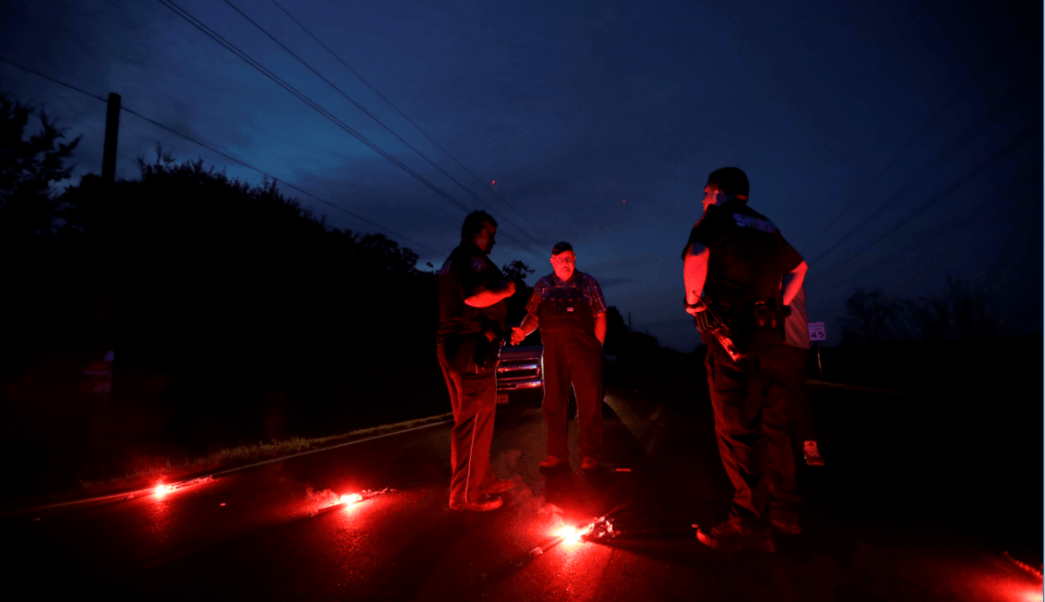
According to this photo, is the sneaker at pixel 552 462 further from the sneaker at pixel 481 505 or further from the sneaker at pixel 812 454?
the sneaker at pixel 812 454

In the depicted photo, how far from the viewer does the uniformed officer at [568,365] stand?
4.29m

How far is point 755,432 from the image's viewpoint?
2.56 meters

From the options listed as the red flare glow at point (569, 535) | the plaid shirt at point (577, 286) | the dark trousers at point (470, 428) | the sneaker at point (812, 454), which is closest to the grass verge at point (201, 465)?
the dark trousers at point (470, 428)

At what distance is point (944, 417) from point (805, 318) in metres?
6.24

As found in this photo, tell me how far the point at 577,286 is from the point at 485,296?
140 cm

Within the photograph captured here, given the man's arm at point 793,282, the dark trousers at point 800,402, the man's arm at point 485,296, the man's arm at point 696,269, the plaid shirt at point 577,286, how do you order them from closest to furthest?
the man's arm at point 696,269
the man's arm at point 793,282
the man's arm at point 485,296
the dark trousers at point 800,402
the plaid shirt at point 577,286

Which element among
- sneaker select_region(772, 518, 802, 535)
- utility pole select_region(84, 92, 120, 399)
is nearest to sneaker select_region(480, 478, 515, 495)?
sneaker select_region(772, 518, 802, 535)

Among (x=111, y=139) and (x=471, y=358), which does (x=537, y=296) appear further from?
(x=111, y=139)

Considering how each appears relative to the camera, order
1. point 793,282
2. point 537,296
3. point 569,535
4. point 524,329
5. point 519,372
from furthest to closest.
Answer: point 519,372 < point 537,296 < point 524,329 < point 793,282 < point 569,535

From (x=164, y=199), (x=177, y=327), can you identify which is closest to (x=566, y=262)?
(x=177, y=327)

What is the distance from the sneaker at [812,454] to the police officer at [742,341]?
70.4 inches

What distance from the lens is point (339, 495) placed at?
3.70 m

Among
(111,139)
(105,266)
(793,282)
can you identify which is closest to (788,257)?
(793,282)

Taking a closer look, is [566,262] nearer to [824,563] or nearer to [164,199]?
[824,563]
